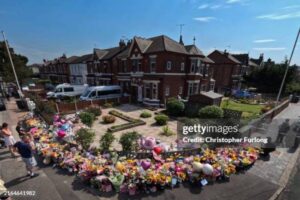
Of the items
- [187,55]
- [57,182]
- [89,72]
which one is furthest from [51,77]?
[57,182]

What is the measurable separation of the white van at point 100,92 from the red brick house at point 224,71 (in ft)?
70.8

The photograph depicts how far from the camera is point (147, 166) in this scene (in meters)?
6.38

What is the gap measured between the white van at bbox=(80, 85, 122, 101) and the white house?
41.8ft

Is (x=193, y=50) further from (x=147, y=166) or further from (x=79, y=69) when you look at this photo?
(x=79, y=69)

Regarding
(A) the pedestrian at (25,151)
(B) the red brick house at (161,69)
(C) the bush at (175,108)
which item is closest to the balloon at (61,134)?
(A) the pedestrian at (25,151)

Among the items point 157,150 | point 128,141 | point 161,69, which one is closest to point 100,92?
point 161,69

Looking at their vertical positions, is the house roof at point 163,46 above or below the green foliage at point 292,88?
above

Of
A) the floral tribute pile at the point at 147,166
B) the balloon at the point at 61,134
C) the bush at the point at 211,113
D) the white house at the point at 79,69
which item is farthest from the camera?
the white house at the point at 79,69

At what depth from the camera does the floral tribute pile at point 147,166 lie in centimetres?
582

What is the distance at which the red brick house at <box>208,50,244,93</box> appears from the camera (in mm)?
32844

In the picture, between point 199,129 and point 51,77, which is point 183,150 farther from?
point 51,77

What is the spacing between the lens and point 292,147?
31.1 ft

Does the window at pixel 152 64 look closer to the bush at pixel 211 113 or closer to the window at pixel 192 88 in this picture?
the window at pixel 192 88

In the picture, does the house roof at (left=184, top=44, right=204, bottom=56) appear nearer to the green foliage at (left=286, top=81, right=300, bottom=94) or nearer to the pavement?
the pavement
